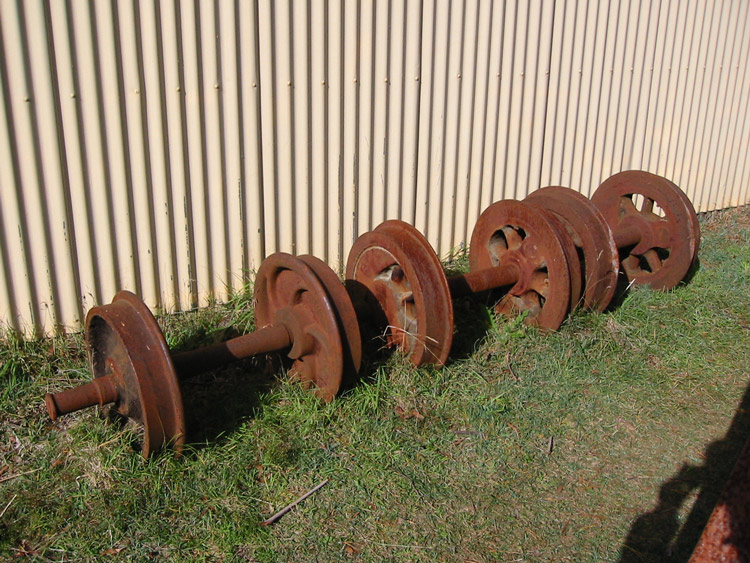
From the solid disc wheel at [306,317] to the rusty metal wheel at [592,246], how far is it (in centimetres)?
188

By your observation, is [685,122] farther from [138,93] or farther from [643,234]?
[138,93]

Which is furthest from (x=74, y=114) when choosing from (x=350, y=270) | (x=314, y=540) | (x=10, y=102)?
(x=314, y=540)

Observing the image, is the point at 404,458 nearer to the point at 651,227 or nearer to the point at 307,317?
the point at 307,317

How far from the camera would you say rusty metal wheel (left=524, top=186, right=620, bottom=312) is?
14.8 ft

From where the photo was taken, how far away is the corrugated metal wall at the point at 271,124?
3654 millimetres

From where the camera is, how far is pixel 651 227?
5184 mm

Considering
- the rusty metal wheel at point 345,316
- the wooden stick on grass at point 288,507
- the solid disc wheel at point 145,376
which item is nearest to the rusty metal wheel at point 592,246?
the rusty metal wheel at point 345,316

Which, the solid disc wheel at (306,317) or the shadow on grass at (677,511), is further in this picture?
the solid disc wheel at (306,317)

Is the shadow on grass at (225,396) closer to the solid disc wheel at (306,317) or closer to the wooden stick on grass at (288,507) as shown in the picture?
the solid disc wheel at (306,317)

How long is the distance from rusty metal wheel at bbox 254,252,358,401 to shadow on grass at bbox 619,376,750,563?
1519 mm

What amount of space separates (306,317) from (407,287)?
0.68 meters

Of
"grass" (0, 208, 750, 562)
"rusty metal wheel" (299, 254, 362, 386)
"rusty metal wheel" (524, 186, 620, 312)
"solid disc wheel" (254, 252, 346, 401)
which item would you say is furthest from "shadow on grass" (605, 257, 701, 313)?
"solid disc wheel" (254, 252, 346, 401)

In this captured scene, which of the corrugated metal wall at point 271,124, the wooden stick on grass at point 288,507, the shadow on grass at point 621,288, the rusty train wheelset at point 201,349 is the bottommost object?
the wooden stick on grass at point 288,507

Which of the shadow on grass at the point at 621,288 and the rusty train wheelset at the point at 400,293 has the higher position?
the rusty train wheelset at the point at 400,293
